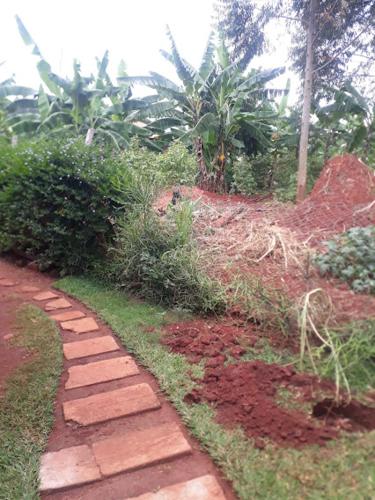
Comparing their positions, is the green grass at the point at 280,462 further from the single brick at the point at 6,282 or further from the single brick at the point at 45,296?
the single brick at the point at 6,282

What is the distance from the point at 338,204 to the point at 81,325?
9.73ft

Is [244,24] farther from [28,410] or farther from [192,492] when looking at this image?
[192,492]

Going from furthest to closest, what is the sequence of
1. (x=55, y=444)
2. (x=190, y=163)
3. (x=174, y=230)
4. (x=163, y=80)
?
(x=163, y=80), (x=190, y=163), (x=174, y=230), (x=55, y=444)

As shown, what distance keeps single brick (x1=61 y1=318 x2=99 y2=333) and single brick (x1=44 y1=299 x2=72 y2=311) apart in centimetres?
39

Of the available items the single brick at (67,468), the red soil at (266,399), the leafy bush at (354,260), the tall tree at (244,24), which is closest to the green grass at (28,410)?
the single brick at (67,468)

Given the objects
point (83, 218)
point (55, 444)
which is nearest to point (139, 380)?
point (55, 444)

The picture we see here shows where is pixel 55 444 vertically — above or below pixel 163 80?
below

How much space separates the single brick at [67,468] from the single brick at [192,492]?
0.29 meters

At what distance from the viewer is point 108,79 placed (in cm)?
1106

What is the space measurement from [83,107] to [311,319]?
30.0 ft

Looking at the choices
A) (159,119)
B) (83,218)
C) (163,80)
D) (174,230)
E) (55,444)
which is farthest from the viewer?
(159,119)

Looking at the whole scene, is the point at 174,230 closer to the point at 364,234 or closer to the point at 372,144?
the point at 364,234

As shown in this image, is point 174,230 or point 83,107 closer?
point 174,230

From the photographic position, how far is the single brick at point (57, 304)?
12.6ft
